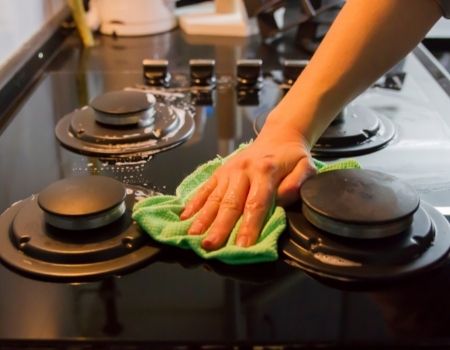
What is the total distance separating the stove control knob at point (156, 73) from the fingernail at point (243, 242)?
0.49 meters

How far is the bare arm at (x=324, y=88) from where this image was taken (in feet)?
2.18

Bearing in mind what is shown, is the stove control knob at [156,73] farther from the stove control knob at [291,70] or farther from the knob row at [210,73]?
the stove control knob at [291,70]

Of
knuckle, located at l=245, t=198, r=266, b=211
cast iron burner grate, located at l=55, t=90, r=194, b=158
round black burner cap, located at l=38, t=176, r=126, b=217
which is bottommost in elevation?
cast iron burner grate, located at l=55, t=90, r=194, b=158

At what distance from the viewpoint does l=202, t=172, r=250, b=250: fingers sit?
1.97ft

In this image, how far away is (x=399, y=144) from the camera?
0.84 metres

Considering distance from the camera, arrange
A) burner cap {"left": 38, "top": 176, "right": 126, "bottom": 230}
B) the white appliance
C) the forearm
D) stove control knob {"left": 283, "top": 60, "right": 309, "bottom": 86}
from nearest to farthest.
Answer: burner cap {"left": 38, "top": 176, "right": 126, "bottom": 230} < the forearm < stove control knob {"left": 283, "top": 60, "right": 309, "bottom": 86} < the white appliance

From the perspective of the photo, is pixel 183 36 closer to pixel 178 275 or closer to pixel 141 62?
pixel 141 62

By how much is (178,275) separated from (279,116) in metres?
0.24

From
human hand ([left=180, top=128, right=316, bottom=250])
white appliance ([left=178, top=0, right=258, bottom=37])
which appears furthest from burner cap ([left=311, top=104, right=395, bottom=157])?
white appliance ([left=178, top=0, right=258, bottom=37])

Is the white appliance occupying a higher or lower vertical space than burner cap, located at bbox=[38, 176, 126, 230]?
lower

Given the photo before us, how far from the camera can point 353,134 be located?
0.83 meters

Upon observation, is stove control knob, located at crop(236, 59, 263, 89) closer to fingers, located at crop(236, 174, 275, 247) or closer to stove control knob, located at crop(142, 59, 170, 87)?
stove control knob, located at crop(142, 59, 170, 87)

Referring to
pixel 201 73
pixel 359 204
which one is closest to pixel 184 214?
pixel 359 204

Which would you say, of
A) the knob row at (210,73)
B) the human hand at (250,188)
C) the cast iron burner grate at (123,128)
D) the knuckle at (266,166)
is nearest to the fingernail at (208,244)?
the human hand at (250,188)
